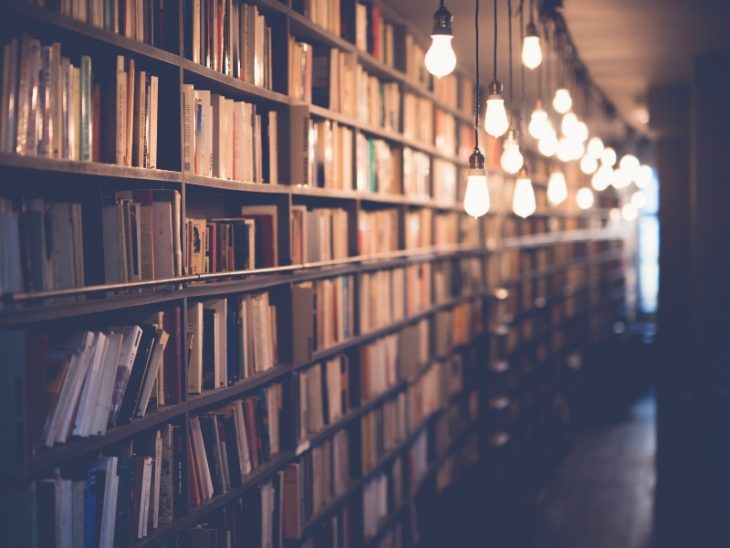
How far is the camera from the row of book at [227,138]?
255 cm

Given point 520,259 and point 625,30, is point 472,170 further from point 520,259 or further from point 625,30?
point 520,259

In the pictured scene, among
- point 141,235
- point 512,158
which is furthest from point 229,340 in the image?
point 512,158

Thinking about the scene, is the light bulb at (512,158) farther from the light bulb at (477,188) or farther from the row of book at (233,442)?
the row of book at (233,442)

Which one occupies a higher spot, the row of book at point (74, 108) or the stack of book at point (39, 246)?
the row of book at point (74, 108)

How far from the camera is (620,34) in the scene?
559 centimetres

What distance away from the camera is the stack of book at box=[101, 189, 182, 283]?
2.20 metres

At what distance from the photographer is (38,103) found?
6.24ft

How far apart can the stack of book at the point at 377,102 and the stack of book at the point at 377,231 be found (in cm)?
43

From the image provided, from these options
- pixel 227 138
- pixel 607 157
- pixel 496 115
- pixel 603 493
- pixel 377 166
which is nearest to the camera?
pixel 227 138

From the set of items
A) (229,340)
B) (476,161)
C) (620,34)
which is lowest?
(229,340)

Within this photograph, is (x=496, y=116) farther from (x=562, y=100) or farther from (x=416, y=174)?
(x=416, y=174)

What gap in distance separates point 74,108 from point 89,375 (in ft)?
2.00

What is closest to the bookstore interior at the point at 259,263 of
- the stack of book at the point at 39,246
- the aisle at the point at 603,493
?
the stack of book at the point at 39,246

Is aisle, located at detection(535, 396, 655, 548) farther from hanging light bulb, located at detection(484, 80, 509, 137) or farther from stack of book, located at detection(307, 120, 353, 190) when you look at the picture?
hanging light bulb, located at detection(484, 80, 509, 137)
